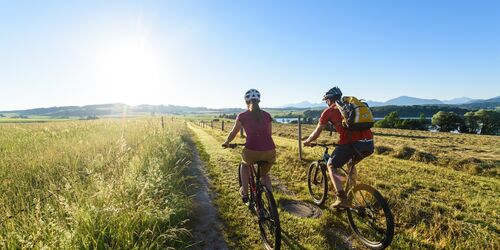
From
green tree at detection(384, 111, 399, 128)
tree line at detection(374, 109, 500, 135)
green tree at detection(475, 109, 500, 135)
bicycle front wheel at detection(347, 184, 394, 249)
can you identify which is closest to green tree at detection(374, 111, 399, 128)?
green tree at detection(384, 111, 399, 128)

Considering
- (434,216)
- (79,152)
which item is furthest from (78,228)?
(434,216)

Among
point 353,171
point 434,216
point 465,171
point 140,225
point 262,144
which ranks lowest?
point 465,171

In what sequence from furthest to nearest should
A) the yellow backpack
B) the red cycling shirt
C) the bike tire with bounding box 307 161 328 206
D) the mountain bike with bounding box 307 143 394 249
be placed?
the bike tire with bounding box 307 161 328 206 → the red cycling shirt → the yellow backpack → the mountain bike with bounding box 307 143 394 249

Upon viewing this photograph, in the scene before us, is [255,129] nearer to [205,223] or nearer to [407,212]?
[205,223]

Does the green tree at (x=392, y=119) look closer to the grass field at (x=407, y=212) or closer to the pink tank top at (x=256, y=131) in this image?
the grass field at (x=407, y=212)

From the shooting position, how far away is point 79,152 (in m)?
7.84

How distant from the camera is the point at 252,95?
16.4ft

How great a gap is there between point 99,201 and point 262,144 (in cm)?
303

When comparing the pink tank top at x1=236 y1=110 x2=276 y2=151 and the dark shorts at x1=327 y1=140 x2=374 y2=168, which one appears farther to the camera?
the pink tank top at x1=236 y1=110 x2=276 y2=151

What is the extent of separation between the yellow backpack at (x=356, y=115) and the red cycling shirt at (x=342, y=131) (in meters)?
0.21

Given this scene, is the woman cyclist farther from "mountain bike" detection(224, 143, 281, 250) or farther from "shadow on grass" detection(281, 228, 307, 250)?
"shadow on grass" detection(281, 228, 307, 250)

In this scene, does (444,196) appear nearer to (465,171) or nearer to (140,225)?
(465,171)

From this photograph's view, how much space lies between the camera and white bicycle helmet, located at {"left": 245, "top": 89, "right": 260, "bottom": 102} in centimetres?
498

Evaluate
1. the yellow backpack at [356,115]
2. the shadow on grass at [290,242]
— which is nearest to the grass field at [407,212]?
the shadow on grass at [290,242]
